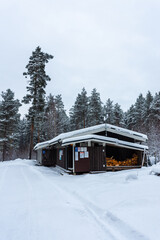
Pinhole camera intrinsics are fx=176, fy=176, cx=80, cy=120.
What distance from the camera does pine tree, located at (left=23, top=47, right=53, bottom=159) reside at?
26577 mm

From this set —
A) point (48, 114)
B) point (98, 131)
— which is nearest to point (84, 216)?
point (98, 131)

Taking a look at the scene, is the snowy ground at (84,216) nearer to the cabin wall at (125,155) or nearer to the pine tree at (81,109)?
the cabin wall at (125,155)

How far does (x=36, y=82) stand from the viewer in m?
27.4

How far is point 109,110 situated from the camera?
4266cm

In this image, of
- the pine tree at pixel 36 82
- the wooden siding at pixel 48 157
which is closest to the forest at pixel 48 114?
the pine tree at pixel 36 82

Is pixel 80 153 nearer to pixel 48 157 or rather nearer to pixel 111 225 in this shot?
pixel 111 225

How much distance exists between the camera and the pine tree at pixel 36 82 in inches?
1046

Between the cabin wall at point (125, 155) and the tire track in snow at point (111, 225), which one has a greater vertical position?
the cabin wall at point (125, 155)

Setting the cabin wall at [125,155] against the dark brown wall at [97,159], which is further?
the cabin wall at [125,155]

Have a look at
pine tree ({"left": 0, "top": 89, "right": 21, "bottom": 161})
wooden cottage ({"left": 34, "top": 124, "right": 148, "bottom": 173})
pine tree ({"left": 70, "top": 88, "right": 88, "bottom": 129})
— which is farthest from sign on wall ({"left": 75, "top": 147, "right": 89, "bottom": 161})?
pine tree ({"left": 70, "top": 88, "right": 88, "bottom": 129})

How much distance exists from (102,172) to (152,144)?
1586 cm

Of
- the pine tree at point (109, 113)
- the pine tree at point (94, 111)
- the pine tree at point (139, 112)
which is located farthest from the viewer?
the pine tree at point (109, 113)

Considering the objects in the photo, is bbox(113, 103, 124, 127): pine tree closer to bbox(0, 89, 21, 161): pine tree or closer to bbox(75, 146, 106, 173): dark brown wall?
bbox(0, 89, 21, 161): pine tree

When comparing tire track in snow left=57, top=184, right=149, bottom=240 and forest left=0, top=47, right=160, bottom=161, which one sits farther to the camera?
forest left=0, top=47, right=160, bottom=161
